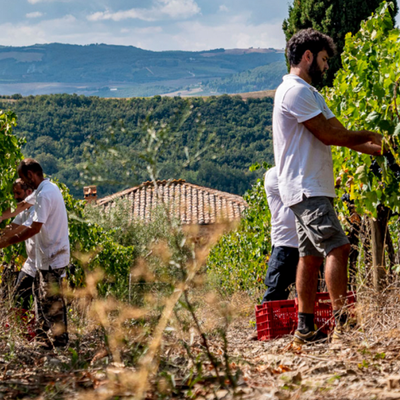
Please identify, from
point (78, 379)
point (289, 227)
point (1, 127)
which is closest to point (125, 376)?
point (78, 379)

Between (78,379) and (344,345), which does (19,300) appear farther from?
(344,345)

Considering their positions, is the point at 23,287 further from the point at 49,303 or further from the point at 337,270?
the point at 337,270

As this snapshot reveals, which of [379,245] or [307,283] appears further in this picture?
[379,245]

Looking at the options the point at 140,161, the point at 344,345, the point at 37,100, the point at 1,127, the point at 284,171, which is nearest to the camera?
the point at 140,161

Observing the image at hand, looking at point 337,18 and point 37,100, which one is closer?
point 337,18

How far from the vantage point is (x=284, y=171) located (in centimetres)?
339

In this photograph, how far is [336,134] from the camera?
3248 mm

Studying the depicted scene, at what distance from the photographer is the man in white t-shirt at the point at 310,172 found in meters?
3.25

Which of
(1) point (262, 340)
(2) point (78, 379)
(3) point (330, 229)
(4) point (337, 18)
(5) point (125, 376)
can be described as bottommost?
(1) point (262, 340)

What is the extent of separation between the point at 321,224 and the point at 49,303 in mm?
2081

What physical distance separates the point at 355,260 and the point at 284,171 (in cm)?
177

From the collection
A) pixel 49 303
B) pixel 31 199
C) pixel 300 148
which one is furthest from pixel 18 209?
pixel 300 148

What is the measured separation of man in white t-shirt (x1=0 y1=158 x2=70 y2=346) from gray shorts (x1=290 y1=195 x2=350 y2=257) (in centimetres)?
186

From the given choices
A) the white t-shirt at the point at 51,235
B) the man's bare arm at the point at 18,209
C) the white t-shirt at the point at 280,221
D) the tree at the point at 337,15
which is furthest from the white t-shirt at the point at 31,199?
the tree at the point at 337,15
